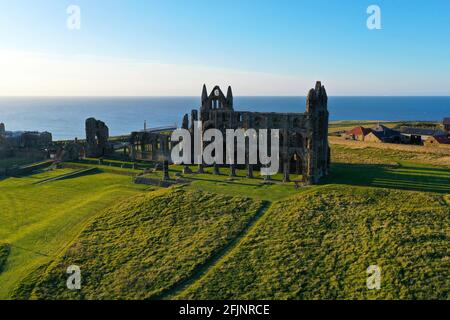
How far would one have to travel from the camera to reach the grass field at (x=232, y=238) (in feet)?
80.8

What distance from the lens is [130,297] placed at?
2408 cm

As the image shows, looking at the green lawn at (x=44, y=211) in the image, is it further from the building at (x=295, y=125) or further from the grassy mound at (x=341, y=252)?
the building at (x=295, y=125)

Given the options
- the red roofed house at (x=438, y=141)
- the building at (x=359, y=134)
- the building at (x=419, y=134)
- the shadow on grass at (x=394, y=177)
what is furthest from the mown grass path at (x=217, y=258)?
the building at (x=419, y=134)

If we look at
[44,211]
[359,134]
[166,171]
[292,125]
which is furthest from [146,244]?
[359,134]

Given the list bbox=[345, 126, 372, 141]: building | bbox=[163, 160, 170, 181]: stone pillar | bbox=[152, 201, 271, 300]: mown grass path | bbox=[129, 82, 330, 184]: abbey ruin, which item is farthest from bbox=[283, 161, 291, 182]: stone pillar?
bbox=[345, 126, 372, 141]: building

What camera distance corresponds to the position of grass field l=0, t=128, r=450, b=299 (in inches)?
970

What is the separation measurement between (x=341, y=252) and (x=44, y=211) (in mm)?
27581

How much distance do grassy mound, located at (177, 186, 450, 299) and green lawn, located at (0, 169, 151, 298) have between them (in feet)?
41.2

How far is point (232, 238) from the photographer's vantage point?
30.5m

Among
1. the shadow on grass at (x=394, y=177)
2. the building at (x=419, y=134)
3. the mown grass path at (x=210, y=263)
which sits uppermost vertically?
the building at (x=419, y=134)

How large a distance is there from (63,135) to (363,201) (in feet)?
470

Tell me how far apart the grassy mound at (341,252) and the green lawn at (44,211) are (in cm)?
1255

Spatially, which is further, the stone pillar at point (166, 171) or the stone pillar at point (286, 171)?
the stone pillar at point (166, 171)

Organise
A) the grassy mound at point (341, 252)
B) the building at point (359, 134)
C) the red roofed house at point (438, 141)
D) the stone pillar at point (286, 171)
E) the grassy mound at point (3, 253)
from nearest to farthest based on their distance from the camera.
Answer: the grassy mound at point (341, 252) < the grassy mound at point (3, 253) < the stone pillar at point (286, 171) < the red roofed house at point (438, 141) < the building at point (359, 134)
